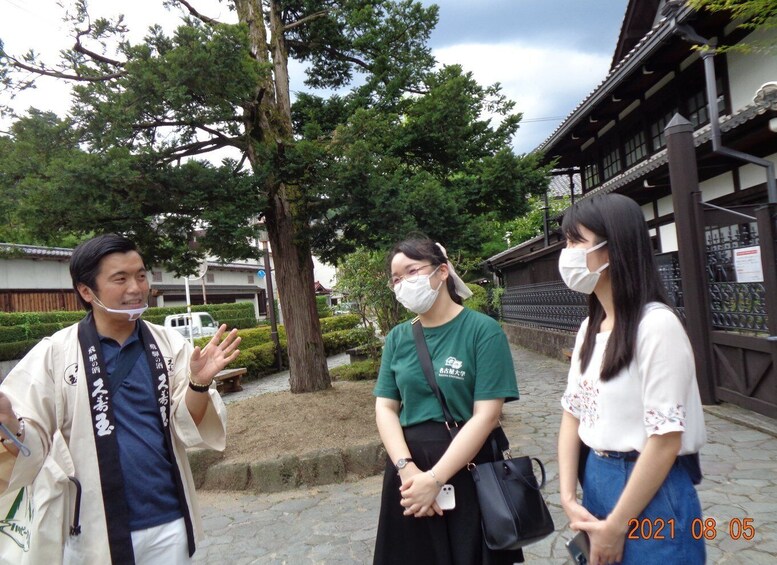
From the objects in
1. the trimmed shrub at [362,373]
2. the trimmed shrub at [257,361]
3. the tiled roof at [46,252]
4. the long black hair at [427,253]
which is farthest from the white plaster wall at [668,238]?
the tiled roof at [46,252]

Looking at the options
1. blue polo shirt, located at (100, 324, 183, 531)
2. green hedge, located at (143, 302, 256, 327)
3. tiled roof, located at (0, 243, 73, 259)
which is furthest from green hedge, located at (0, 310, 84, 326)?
blue polo shirt, located at (100, 324, 183, 531)

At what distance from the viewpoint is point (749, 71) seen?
805 centimetres

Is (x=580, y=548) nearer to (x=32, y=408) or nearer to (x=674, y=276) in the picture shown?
(x=32, y=408)

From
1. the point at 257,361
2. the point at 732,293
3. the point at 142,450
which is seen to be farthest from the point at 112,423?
the point at 257,361

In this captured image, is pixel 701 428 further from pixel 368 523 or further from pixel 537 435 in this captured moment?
pixel 537 435

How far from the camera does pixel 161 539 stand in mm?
2012

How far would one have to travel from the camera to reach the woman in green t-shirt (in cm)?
200

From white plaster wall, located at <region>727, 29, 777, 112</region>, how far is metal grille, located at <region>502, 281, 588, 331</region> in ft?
13.7

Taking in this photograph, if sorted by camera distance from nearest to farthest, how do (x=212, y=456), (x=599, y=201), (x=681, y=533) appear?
(x=681, y=533), (x=599, y=201), (x=212, y=456)

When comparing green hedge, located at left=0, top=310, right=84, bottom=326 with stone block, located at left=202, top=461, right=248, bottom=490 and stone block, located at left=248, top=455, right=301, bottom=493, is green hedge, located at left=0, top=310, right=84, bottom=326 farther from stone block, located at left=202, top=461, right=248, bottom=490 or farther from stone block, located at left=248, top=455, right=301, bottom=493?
stone block, located at left=248, top=455, right=301, bottom=493

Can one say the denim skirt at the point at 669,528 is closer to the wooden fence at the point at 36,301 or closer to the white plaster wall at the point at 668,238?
the white plaster wall at the point at 668,238

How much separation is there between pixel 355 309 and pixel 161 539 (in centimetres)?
734

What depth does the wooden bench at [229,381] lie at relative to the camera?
38.0ft

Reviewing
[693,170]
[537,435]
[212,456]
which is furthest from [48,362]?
[693,170]
